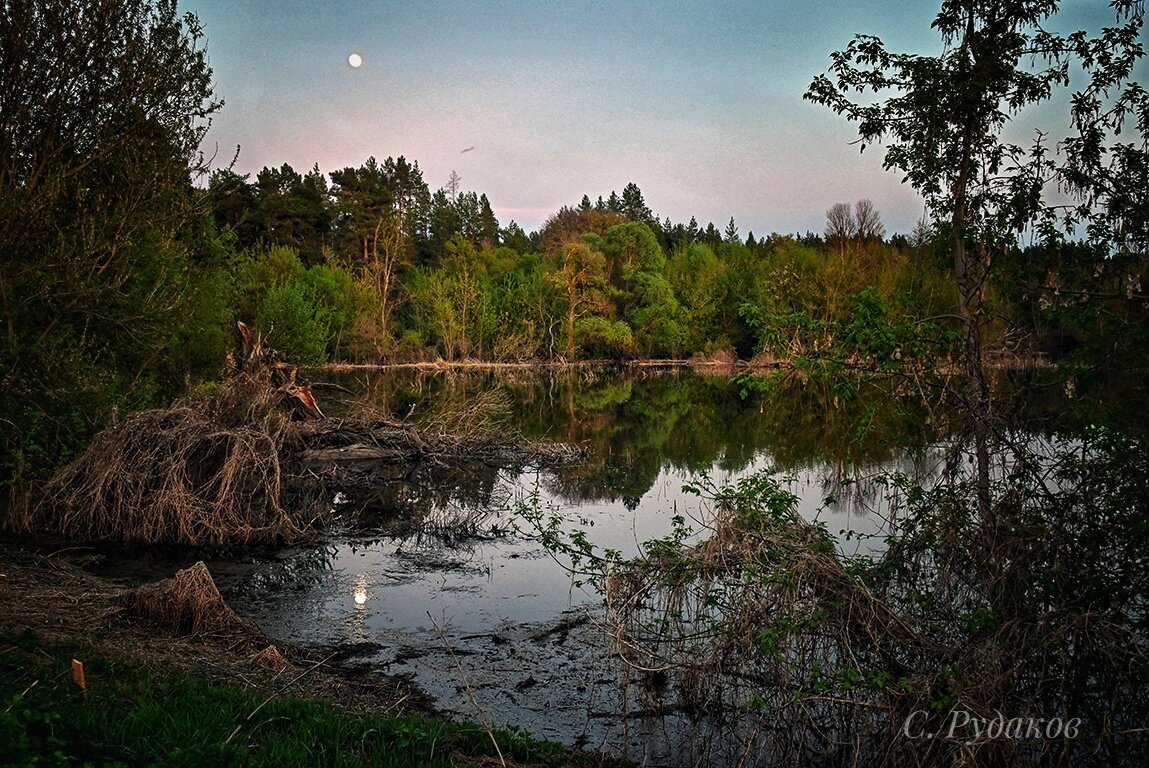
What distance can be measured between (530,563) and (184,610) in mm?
5191

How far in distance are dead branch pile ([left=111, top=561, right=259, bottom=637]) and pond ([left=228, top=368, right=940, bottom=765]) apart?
79 cm

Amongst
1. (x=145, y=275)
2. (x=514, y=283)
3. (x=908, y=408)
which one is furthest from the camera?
(x=514, y=283)

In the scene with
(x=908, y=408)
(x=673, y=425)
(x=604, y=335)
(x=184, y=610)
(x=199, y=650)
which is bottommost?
(x=199, y=650)

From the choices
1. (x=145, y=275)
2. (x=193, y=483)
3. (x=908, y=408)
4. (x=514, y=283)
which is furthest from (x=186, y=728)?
(x=514, y=283)

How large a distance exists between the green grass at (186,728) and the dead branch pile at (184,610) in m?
1.70

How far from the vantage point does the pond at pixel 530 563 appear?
24.1 ft

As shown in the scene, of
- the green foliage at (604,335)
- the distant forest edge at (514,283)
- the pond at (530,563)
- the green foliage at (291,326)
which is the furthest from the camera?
the green foliage at (604,335)

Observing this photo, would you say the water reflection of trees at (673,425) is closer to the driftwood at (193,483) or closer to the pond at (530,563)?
the pond at (530,563)

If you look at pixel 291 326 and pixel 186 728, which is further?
pixel 291 326

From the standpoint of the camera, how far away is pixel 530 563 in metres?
12.2

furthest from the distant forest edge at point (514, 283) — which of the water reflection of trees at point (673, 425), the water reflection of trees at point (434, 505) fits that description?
the water reflection of trees at point (434, 505)

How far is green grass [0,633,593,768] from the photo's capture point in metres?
4.37

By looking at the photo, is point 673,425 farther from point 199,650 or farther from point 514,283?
point 514,283

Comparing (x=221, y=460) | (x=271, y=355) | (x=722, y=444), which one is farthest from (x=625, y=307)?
(x=221, y=460)
